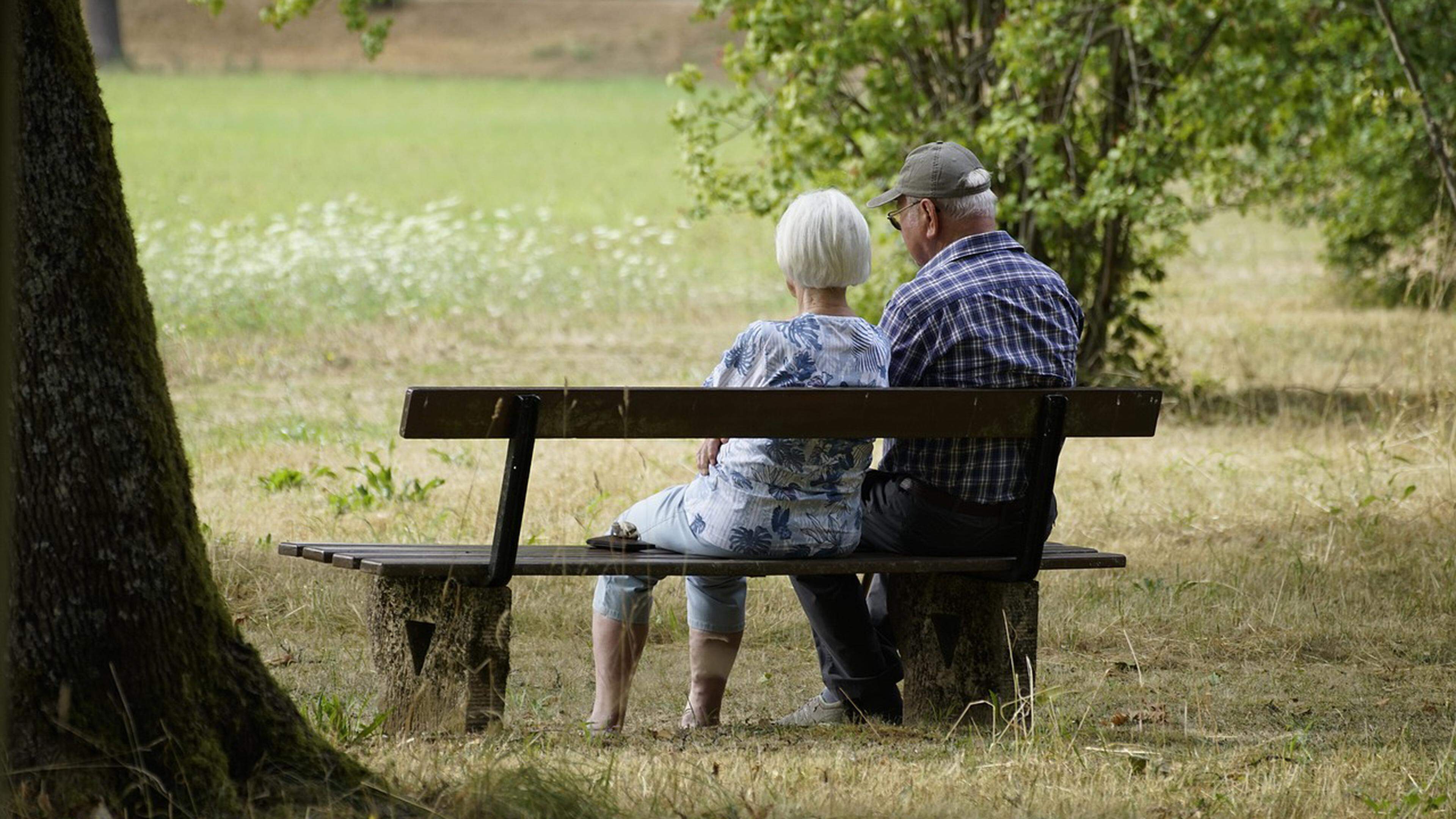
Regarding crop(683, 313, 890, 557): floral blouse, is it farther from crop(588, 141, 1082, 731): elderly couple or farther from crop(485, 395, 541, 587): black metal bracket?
crop(485, 395, 541, 587): black metal bracket

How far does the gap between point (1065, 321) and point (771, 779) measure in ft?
5.36

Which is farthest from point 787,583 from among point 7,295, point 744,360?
point 7,295

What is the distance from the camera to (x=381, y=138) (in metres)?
39.2

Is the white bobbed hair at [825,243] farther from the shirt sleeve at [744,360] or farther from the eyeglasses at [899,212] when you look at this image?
the eyeglasses at [899,212]

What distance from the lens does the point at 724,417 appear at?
4.16 metres

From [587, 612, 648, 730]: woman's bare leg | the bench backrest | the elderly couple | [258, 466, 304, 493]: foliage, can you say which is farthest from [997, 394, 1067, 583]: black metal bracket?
[258, 466, 304, 493]: foliage

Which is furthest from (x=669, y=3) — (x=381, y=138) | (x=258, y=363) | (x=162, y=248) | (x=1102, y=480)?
(x=1102, y=480)

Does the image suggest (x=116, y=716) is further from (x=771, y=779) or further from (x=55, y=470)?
(x=771, y=779)

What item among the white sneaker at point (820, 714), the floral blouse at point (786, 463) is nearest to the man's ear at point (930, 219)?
the floral blouse at point (786, 463)

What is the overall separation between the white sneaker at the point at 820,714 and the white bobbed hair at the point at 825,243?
1.22 meters

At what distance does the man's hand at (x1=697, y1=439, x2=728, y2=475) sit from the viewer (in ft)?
14.8

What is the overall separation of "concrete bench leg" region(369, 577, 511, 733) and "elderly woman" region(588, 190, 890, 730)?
1.29ft

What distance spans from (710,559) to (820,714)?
2.50ft

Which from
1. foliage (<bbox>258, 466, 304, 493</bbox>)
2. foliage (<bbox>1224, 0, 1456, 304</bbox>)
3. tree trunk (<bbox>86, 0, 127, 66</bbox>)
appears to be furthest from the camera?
tree trunk (<bbox>86, 0, 127, 66</bbox>)
